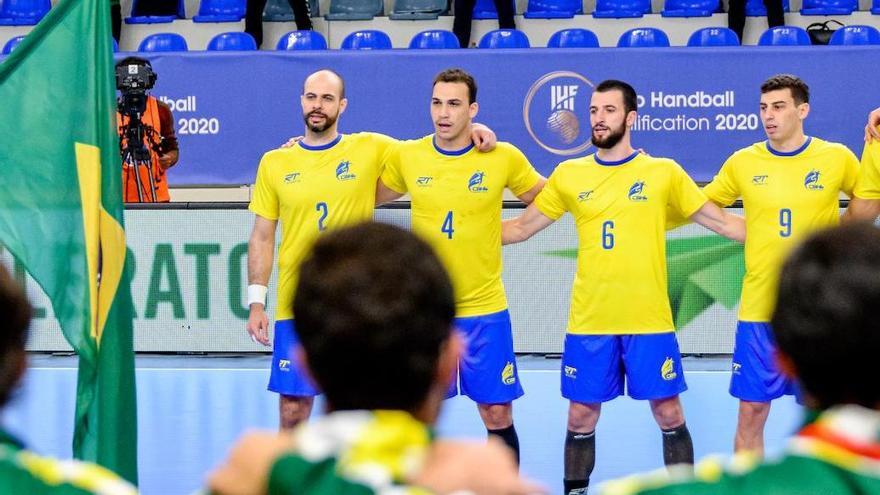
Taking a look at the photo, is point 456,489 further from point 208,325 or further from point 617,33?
point 617,33

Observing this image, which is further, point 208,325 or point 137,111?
point 137,111

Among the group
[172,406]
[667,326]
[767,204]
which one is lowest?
[172,406]

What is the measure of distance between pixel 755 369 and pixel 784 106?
1361 mm

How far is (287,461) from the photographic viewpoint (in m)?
1.66

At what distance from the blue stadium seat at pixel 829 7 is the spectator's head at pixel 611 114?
9.22 meters

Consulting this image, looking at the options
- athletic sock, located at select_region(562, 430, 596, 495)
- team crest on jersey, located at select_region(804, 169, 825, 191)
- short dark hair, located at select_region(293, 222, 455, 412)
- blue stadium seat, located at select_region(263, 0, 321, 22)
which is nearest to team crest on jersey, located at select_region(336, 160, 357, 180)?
athletic sock, located at select_region(562, 430, 596, 495)

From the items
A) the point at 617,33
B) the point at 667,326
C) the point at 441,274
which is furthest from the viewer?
the point at 617,33

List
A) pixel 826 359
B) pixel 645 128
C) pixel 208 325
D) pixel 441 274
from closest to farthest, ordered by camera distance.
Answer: pixel 826 359
pixel 441 274
pixel 208 325
pixel 645 128

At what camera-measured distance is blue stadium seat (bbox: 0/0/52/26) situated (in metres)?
16.0

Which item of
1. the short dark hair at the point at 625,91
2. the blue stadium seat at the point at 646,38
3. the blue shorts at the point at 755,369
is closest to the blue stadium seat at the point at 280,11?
the blue stadium seat at the point at 646,38

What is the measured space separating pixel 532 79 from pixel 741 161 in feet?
21.9

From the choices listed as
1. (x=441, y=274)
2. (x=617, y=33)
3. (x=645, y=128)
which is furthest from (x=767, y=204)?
(x=617, y=33)

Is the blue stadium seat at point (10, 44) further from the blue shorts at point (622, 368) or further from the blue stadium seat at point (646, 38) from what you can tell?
the blue shorts at point (622, 368)

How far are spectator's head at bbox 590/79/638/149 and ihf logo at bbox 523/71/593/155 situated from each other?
263 inches
